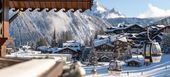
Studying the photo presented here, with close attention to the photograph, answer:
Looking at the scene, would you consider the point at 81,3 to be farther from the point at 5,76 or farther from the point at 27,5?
the point at 5,76

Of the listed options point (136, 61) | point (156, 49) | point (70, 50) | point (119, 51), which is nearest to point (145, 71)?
point (136, 61)

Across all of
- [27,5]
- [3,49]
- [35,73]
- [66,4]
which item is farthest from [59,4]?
[35,73]

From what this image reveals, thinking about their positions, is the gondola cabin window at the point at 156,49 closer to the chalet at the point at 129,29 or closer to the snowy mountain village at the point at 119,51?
the snowy mountain village at the point at 119,51

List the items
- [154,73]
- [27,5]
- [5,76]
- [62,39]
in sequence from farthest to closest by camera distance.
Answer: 1. [62,39]
2. [154,73]
3. [27,5]
4. [5,76]

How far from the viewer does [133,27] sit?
96.2m

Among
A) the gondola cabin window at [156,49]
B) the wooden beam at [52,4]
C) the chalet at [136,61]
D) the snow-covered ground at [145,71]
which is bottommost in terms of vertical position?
the snow-covered ground at [145,71]

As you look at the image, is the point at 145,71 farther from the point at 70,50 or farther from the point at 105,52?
the point at 70,50

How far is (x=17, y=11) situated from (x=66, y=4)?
0.82m

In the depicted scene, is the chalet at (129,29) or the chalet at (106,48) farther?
the chalet at (129,29)

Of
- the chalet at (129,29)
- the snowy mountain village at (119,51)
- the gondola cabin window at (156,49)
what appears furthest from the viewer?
the chalet at (129,29)

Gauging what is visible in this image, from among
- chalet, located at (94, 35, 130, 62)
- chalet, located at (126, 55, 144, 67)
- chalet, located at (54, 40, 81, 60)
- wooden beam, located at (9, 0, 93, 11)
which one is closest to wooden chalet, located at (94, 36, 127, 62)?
chalet, located at (94, 35, 130, 62)

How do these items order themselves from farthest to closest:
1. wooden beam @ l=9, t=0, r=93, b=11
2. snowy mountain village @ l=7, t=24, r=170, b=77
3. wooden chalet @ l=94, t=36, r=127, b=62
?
1. wooden chalet @ l=94, t=36, r=127, b=62
2. snowy mountain village @ l=7, t=24, r=170, b=77
3. wooden beam @ l=9, t=0, r=93, b=11

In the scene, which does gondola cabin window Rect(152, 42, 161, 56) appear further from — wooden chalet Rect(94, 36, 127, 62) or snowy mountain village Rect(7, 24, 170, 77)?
wooden chalet Rect(94, 36, 127, 62)

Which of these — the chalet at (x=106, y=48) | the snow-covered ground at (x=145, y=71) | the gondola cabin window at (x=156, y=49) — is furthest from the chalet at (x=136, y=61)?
the gondola cabin window at (x=156, y=49)
